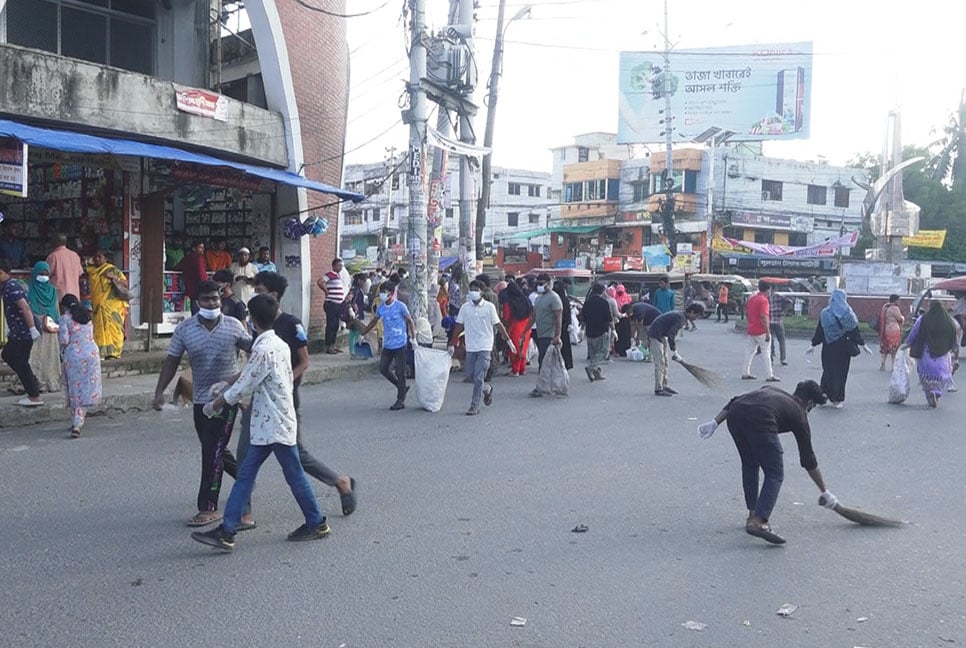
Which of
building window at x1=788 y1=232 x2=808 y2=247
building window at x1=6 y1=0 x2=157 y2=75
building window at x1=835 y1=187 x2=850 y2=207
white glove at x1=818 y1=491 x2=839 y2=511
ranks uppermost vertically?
building window at x1=835 y1=187 x2=850 y2=207

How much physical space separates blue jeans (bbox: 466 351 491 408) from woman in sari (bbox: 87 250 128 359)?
487 centimetres

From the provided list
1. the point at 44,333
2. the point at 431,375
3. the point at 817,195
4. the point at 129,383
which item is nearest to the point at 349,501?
the point at 431,375

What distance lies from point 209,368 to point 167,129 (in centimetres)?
910

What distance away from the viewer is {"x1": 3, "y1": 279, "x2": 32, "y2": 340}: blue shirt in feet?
31.1

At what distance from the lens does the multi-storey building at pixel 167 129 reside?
40.9ft

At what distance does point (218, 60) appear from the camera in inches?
663

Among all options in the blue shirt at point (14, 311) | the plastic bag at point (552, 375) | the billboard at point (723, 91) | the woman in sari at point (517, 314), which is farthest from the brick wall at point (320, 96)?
the billboard at point (723, 91)

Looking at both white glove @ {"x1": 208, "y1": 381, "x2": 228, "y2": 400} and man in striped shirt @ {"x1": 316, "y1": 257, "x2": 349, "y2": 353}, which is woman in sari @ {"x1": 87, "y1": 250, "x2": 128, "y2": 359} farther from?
white glove @ {"x1": 208, "y1": 381, "x2": 228, "y2": 400}

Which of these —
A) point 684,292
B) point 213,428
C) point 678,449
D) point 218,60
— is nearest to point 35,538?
point 213,428

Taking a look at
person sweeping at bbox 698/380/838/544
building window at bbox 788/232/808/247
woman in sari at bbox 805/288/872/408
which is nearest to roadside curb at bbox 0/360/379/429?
person sweeping at bbox 698/380/838/544

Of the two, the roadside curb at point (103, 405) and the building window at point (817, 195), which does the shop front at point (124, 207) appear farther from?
the building window at point (817, 195)

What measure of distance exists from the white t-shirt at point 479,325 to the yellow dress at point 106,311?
16.1ft

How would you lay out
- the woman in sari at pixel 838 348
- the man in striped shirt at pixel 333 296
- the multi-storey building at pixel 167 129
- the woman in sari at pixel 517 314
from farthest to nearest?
the man in striped shirt at pixel 333 296 → the woman in sari at pixel 517 314 → the multi-storey building at pixel 167 129 → the woman in sari at pixel 838 348

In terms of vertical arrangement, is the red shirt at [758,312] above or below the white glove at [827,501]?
above
